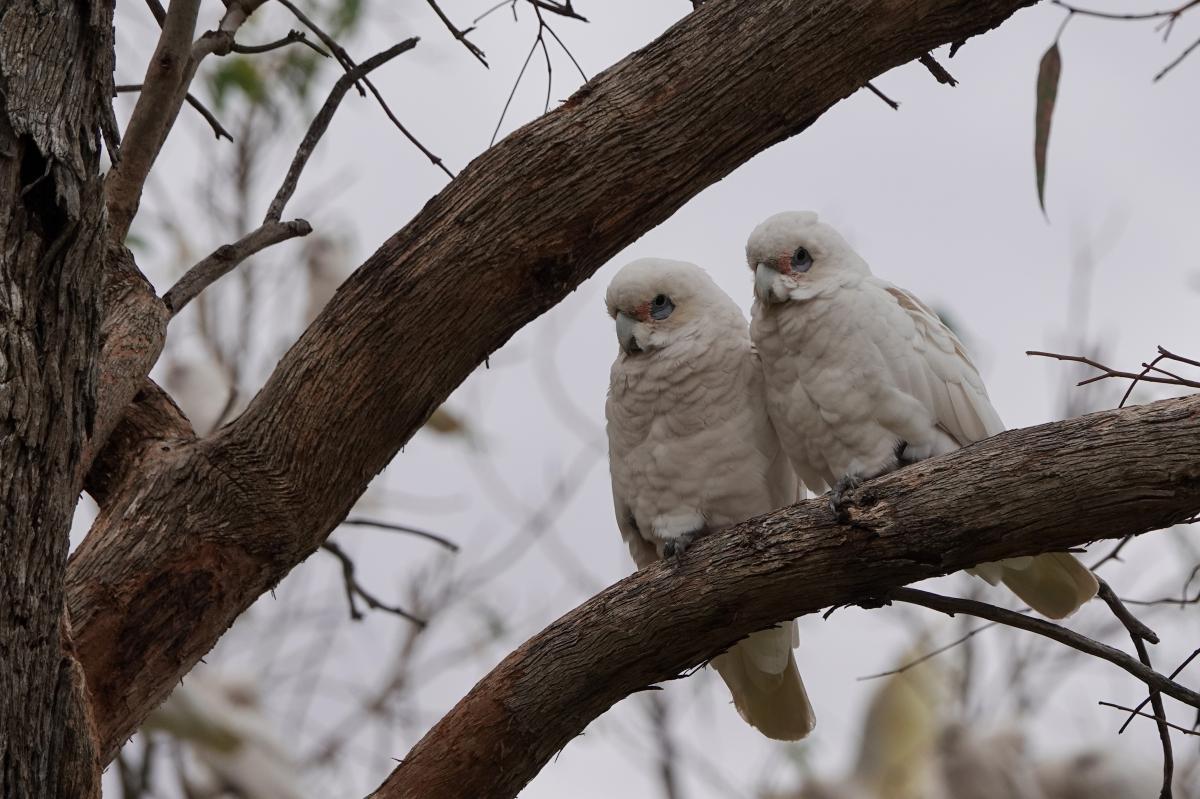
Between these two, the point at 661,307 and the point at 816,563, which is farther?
the point at 661,307

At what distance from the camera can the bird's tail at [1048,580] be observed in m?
2.24

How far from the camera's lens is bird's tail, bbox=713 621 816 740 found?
8.38 ft

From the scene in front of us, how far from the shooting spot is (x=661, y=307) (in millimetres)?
2701

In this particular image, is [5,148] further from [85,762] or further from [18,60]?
[85,762]

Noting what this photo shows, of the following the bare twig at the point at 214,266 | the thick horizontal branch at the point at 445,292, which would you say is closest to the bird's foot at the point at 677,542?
the thick horizontal branch at the point at 445,292

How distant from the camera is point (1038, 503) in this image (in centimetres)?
165

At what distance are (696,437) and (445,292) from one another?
0.78 m

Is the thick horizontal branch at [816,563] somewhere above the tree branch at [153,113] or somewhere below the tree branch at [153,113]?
below

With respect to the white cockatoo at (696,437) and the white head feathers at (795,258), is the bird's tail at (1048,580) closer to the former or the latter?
the white cockatoo at (696,437)

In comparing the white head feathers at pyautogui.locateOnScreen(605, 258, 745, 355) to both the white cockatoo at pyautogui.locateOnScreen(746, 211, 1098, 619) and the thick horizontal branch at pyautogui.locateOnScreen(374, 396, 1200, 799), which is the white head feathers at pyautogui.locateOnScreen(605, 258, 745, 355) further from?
the thick horizontal branch at pyautogui.locateOnScreen(374, 396, 1200, 799)

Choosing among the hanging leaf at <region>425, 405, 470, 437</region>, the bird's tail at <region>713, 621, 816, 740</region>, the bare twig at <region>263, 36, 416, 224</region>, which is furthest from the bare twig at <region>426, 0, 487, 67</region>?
the hanging leaf at <region>425, 405, 470, 437</region>

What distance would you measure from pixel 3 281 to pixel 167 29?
89 centimetres

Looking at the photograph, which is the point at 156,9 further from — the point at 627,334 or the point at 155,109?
the point at 627,334

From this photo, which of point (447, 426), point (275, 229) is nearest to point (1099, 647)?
point (275, 229)
